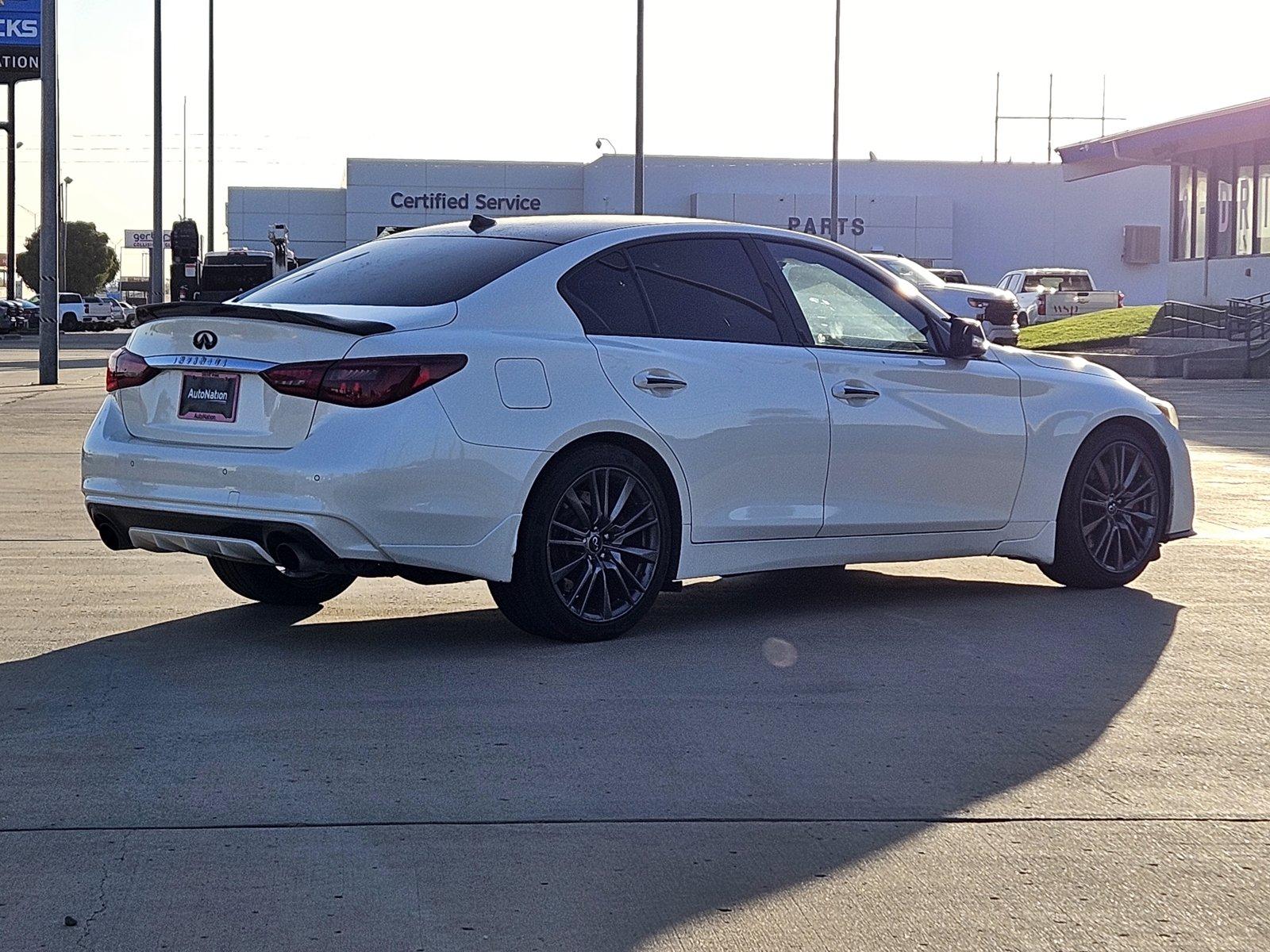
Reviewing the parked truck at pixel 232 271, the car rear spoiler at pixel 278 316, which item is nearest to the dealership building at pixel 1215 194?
the parked truck at pixel 232 271

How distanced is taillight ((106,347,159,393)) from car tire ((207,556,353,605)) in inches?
39.6

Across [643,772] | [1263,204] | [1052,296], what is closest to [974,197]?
[1052,296]

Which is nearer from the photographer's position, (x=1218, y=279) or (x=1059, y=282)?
(x=1218, y=279)

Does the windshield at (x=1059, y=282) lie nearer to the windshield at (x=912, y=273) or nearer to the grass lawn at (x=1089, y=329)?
the grass lawn at (x=1089, y=329)

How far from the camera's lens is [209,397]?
6.41 m

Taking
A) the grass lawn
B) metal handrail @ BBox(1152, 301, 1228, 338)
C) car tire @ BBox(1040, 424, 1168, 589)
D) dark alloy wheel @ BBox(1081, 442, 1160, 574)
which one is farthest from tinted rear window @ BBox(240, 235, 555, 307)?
metal handrail @ BBox(1152, 301, 1228, 338)

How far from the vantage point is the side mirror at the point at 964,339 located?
25.1 ft

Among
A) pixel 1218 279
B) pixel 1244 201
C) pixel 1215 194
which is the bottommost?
pixel 1218 279

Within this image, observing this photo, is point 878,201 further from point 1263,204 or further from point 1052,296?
point 1263,204

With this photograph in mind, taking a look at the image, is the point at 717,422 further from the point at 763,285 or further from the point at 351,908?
the point at 351,908

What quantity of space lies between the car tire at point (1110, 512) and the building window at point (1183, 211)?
34.5m

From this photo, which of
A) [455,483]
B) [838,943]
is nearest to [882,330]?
[455,483]

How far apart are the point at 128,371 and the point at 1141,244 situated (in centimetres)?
7193

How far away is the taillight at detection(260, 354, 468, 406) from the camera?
6109mm
